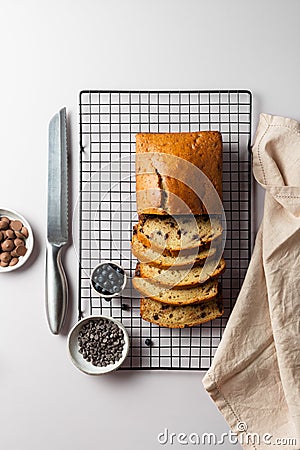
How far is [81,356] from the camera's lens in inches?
71.1

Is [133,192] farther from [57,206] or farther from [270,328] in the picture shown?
[270,328]

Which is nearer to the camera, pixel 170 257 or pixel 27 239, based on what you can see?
pixel 170 257

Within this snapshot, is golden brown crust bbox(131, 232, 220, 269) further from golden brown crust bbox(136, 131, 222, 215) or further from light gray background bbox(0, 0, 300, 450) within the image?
light gray background bbox(0, 0, 300, 450)

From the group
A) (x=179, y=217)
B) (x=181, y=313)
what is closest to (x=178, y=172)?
(x=179, y=217)

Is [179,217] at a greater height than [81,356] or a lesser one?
greater

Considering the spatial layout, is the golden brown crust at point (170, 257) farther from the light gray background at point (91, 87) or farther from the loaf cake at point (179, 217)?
the light gray background at point (91, 87)

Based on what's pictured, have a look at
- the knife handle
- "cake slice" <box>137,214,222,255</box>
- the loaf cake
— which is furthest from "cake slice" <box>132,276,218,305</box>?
the knife handle

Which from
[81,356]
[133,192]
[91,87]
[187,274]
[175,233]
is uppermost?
[91,87]

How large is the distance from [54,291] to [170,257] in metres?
0.36

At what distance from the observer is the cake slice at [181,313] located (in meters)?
1.75

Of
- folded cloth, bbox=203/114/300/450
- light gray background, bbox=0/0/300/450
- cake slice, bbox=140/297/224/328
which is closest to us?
folded cloth, bbox=203/114/300/450

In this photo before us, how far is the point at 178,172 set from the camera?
1.66m

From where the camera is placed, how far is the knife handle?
6.01 ft

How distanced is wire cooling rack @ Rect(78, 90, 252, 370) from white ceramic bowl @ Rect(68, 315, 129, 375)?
7cm
